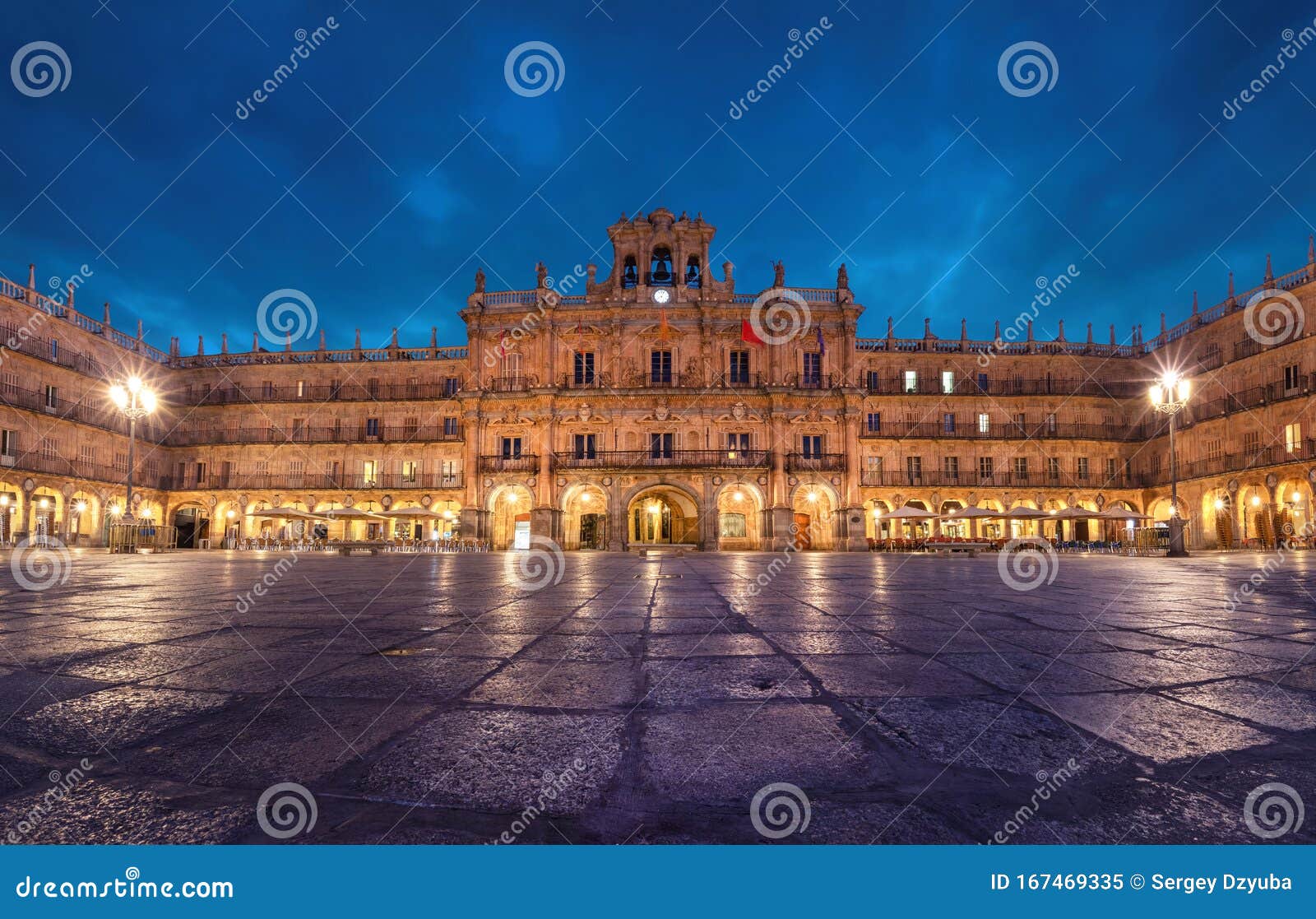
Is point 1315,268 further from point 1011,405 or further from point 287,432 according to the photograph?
point 287,432

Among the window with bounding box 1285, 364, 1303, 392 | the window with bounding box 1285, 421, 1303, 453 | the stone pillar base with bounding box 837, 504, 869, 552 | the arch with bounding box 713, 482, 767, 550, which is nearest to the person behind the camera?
the window with bounding box 1285, 421, 1303, 453

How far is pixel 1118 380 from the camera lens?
37.5 m

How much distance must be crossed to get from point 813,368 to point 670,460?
26.1 ft

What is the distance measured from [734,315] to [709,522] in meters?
9.55

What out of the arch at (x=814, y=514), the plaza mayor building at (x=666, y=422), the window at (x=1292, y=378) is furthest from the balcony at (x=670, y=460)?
the window at (x=1292, y=378)

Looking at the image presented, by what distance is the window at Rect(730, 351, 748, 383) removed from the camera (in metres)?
32.6

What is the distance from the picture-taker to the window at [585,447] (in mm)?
32031

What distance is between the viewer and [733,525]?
108ft

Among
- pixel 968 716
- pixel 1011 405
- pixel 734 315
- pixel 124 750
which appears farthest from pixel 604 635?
pixel 1011 405
